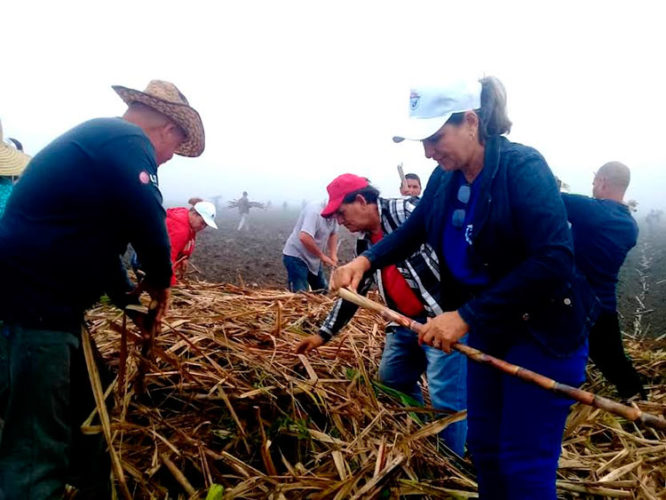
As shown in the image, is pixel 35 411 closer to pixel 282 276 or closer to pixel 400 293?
pixel 400 293

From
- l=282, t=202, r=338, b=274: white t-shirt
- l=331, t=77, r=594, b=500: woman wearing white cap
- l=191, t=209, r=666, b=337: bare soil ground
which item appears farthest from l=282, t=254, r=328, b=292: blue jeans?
l=331, t=77, r=594, b=500: woman wearing white cap

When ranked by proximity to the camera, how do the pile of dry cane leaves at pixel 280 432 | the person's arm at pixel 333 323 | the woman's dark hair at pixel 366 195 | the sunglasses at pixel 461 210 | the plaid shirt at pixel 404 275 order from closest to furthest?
the sunglasses at pixel 461 210 < the pile of dry cane leaves at pixel 280 432 < the plaid shirt at pixel 404 275 < the person's arm at pixel 333 323 < the woman's dark hair at pixel 366 195

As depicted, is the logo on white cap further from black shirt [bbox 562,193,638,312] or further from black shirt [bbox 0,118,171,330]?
black shirt [bbox 562,193,638,312]

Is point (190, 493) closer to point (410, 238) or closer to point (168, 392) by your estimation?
point (168, 392)

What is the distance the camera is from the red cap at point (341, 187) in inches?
122

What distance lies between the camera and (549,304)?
181 centimetres

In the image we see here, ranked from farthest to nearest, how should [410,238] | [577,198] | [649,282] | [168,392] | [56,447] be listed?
1. [649,282]
2. [577,198]
3. [168,392]
4. [410,238]
5. [56,447]

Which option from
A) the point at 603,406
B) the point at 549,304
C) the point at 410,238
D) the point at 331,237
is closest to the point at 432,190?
the point at 410,238

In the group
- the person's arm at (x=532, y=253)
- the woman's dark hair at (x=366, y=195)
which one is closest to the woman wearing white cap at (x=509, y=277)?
the person's arm at (x=532, y=253)

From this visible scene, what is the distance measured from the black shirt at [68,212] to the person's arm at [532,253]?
4.49 ft

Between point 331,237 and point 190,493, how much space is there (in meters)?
4.31

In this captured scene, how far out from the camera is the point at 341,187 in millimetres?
3115

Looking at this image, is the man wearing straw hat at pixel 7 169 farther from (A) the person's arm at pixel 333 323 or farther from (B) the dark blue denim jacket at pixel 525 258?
(B) the dark blue denim jacket at pixel 525 258

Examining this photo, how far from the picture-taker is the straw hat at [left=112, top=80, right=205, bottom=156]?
7.48 ft
